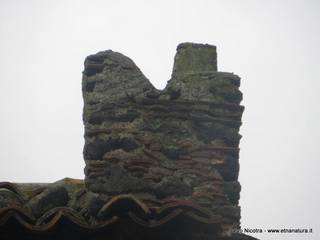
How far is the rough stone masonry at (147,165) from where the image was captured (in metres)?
4.22

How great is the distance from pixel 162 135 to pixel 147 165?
31 cm

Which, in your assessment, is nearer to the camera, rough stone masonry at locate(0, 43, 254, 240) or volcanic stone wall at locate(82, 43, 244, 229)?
rough stone masonry at locate(0, 43, 254, 240)

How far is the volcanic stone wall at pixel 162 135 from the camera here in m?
4.55

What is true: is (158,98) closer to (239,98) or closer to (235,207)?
(239,98)

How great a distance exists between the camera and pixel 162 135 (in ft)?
15.7

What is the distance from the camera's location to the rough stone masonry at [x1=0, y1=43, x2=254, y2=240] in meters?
4.22

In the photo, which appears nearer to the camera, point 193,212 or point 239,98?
point 193,212

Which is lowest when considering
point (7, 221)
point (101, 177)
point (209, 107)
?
point (7, 221)

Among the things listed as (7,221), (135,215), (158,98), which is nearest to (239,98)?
(158,98)

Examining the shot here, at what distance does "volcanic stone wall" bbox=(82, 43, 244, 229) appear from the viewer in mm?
4551

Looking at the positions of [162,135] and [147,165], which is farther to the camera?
[162,135]

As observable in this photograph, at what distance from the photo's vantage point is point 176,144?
4742 millimetres

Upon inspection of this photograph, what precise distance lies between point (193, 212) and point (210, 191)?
41cm

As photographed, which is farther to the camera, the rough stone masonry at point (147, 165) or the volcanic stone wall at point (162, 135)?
the volcanic stone wall at point (162, 135)
